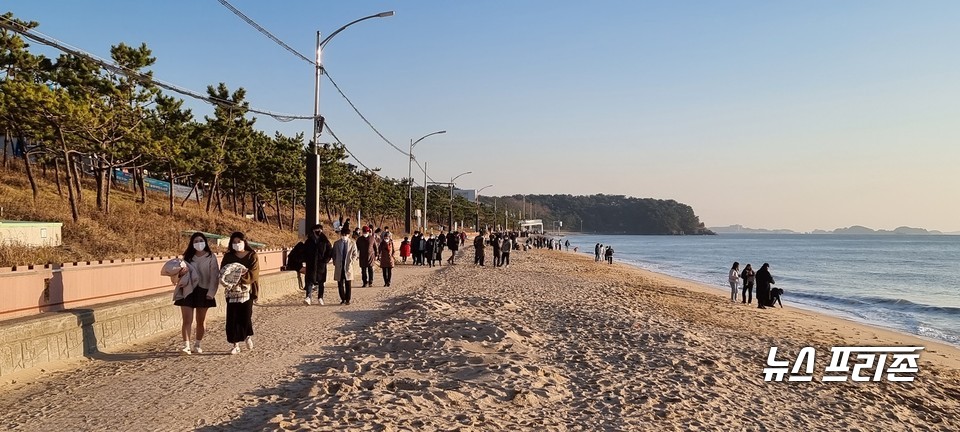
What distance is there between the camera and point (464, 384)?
7.51 meters

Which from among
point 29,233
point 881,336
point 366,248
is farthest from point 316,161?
point 881,336

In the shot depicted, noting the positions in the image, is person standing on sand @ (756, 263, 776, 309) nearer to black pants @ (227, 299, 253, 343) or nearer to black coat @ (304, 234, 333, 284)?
black coat @ (304, 234, 333, 284)

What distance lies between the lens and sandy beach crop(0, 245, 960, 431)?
6.24m

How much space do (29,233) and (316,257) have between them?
10.4 metres

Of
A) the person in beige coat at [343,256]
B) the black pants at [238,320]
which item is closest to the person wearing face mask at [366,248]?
the person in beige coat at [343,256]

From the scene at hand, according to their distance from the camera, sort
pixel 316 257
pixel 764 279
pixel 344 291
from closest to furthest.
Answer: pixel 316 257, pixel 344 291, pixel 764 279

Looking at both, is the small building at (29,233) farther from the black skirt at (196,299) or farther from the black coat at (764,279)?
the black coat at (764,279)

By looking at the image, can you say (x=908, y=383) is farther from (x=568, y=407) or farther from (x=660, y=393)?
(x=568, y=407)

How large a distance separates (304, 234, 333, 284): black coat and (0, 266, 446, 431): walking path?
237cm

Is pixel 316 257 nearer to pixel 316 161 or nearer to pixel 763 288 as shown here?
pixel 316 161

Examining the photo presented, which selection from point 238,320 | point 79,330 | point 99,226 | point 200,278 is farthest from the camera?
point 99,226

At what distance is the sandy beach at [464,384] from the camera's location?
6.24 metres

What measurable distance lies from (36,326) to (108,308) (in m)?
1.59

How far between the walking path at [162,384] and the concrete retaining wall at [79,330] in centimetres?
20
